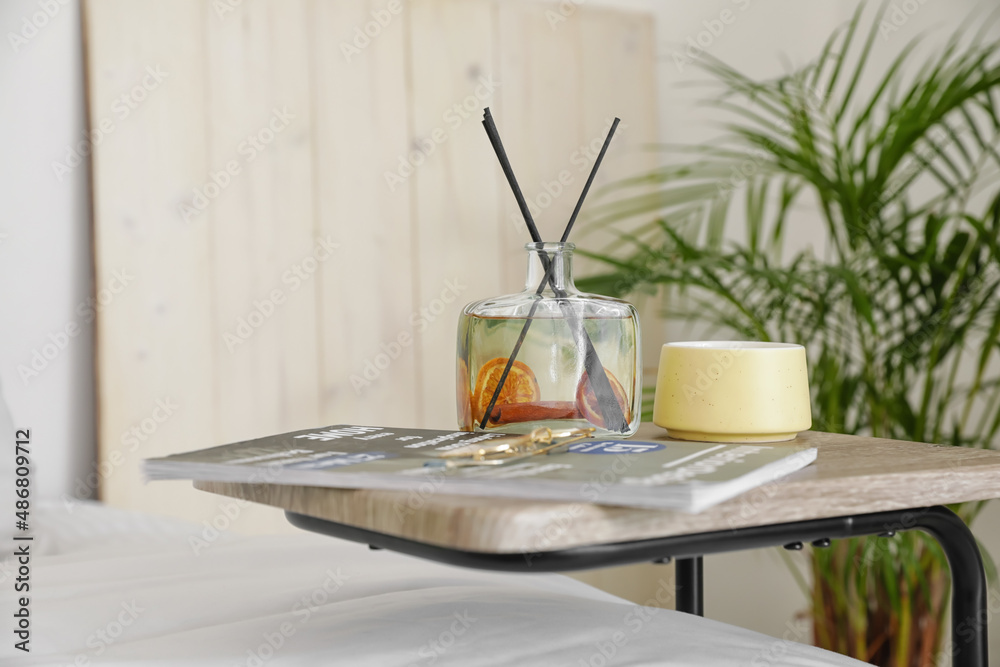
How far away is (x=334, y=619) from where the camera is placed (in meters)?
0.65

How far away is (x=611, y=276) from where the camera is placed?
1449mm

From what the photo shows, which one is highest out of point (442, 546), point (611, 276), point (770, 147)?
point (770, 147)

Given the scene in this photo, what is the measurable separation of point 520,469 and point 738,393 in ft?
0.87

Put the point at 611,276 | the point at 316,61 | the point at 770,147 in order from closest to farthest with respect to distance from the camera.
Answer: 1. the point at 770,147
2. the point at 611,276
3. the point at 316,61

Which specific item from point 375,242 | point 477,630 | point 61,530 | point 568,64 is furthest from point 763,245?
point 477,630

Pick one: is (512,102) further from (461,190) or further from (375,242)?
(375,242)

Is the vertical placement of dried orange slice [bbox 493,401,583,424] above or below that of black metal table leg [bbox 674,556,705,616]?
above

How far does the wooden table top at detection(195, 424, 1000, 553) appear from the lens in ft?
1.44

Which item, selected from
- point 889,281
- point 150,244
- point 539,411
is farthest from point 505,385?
point 150,244

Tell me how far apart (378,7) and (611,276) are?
766 millimetres

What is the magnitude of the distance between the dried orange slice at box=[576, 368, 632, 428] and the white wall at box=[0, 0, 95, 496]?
3.73 ft

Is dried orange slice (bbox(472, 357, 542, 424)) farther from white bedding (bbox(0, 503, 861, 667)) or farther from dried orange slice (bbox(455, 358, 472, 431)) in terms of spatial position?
white bedding (bbox(0, 503, 861, 667))

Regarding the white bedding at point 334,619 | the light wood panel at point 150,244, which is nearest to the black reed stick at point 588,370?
the white bedding at point 334,619

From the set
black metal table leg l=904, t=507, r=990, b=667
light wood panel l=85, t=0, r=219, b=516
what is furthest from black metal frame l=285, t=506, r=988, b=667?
light wood panel l=85, t=0, r=219, b=516
